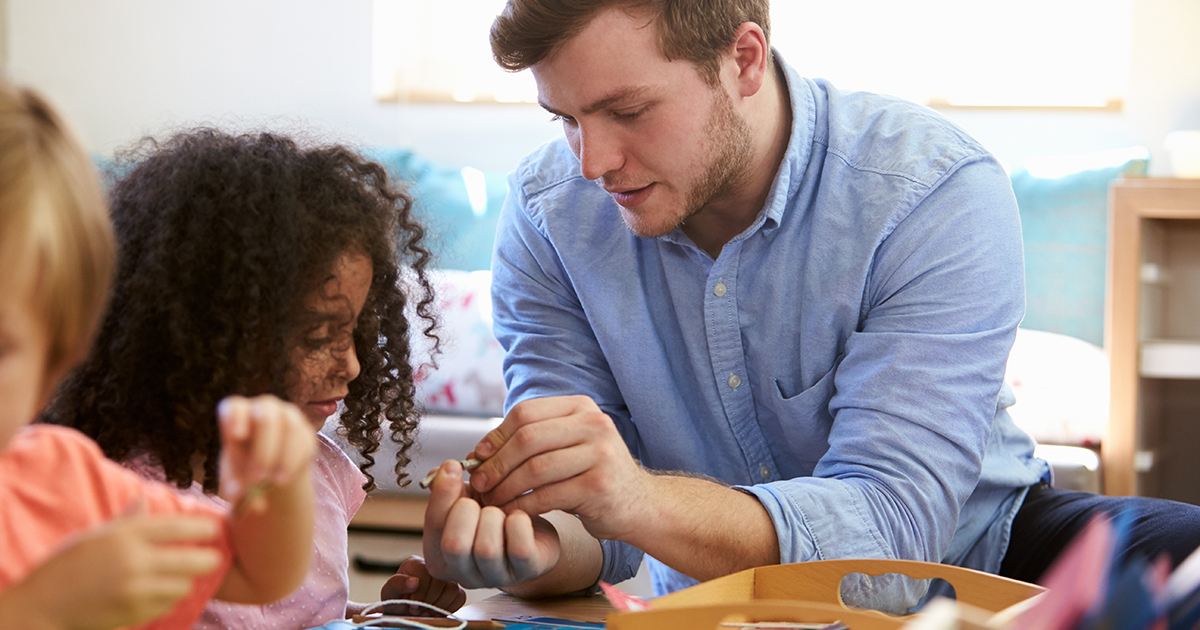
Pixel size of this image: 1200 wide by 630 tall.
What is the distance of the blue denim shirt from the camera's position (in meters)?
0.98

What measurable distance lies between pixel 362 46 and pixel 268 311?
2.43 metres

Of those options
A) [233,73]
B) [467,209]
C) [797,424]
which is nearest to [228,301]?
[797,424]

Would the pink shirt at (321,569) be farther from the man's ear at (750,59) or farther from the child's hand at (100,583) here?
the man's ear at (750,59)

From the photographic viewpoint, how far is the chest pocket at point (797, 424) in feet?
3.73

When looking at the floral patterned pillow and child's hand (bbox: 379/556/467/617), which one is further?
the floral patterned pillow

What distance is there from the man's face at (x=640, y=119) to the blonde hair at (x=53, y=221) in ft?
2.41

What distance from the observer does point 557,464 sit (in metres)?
0.81

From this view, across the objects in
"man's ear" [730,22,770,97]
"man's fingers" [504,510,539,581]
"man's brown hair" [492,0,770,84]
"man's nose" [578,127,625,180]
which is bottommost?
"man's fingers" [504,510,539,581]

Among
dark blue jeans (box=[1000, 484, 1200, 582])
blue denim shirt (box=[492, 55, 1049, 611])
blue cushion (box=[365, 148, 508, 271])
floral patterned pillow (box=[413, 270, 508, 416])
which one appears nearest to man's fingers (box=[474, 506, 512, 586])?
blue denim shirt (box=[492, 55, 1049, 611])

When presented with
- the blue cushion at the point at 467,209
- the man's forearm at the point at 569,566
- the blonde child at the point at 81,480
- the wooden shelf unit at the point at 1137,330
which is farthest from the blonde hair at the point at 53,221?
the blue cushion at the point at 467,209

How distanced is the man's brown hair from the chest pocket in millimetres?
380

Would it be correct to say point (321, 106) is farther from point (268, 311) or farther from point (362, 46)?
point (268, 311)

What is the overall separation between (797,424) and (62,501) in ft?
2.84

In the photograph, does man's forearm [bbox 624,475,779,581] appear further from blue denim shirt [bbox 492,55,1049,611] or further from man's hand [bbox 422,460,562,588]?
man's hand [bbox 422,460,562,588]
